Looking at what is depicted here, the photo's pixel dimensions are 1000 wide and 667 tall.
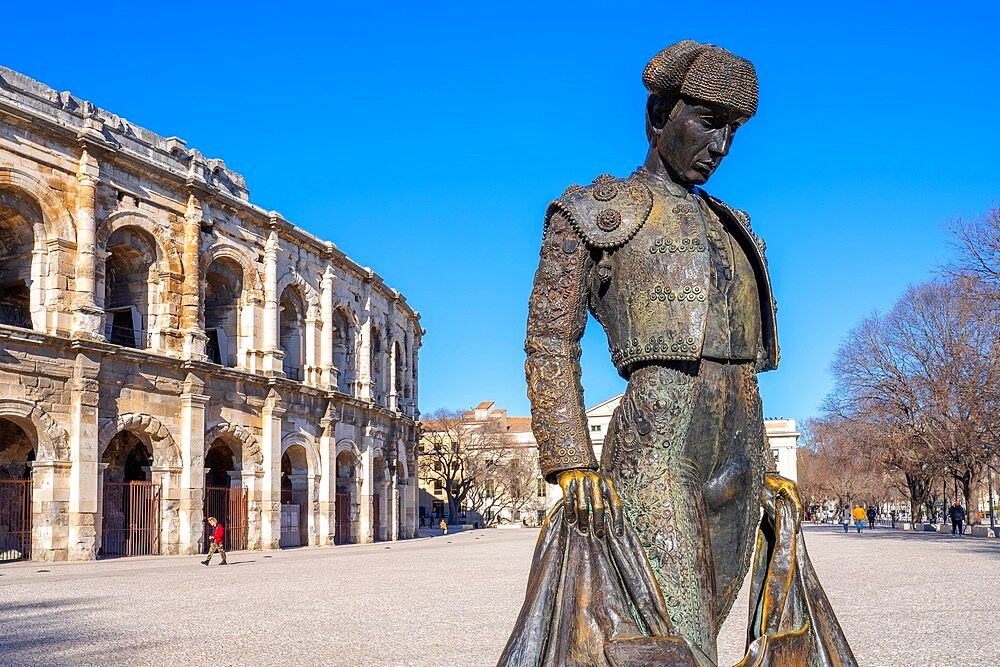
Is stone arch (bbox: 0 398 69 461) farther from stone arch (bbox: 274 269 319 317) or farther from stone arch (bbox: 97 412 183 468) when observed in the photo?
stone arch (bbox: 274 269 319 317)

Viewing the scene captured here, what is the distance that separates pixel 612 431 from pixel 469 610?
9.35 metres

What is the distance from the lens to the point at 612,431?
3.43 meters

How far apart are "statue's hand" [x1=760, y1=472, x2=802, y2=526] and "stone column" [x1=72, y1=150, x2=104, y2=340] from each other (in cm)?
2402

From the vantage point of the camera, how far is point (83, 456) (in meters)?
24.5

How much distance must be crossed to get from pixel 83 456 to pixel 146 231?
6541 millimetres

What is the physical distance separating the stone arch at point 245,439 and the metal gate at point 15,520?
5241 mm

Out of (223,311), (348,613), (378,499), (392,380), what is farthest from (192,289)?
(348,613)

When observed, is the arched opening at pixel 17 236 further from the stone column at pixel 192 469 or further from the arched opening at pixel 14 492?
the stone column at pixel 192 469

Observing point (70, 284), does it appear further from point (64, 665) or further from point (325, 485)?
point (64, 665)

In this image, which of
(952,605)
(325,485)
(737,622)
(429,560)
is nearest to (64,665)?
(737,622)

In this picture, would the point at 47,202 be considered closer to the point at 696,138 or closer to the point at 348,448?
the point at 348,448

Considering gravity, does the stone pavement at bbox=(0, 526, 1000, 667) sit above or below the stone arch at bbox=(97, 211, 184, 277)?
below

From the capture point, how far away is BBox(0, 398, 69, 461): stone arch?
23.5m

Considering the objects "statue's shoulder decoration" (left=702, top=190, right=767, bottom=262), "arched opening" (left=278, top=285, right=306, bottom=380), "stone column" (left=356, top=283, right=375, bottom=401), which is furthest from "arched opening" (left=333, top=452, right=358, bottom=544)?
"statue's shoulder decoration" (left=702, top=190, right=767, bottom=262)
